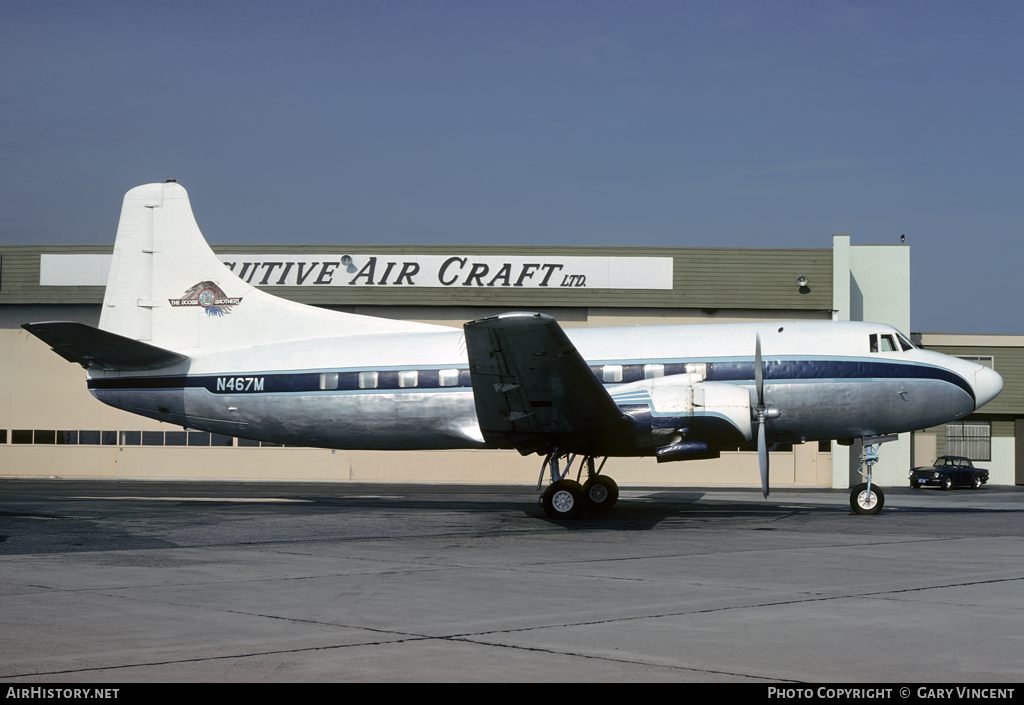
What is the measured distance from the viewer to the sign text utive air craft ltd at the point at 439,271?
4241cm

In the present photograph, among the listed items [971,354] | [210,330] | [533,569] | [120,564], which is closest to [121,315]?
[210,330]

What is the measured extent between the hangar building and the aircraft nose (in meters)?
19.8

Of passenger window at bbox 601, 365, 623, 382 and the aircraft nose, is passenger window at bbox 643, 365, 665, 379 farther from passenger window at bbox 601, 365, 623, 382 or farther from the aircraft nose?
the aircraft nose

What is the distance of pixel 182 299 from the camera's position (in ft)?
77.1

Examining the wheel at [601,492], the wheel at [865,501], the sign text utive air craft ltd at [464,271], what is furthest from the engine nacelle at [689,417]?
the sign text utive air craft ltd at [464,271]

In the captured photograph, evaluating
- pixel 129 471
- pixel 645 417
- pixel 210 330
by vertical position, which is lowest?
pixel 129 471

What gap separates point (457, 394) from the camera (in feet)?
69.3

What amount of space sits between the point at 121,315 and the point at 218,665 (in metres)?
19.7

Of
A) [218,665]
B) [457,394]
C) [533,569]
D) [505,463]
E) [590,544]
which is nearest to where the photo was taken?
[218,665]

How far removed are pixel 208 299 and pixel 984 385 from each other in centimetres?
1878

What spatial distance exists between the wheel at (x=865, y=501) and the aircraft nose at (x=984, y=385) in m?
3.12

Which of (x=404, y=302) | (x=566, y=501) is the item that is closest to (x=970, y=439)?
(x=404, y=302)

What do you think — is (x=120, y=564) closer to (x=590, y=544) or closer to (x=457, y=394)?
(x=590, y=544)

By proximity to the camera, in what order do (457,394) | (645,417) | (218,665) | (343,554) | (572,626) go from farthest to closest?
(457,394) < (645,417) < (343,554) < (572,626) < (218,665)
